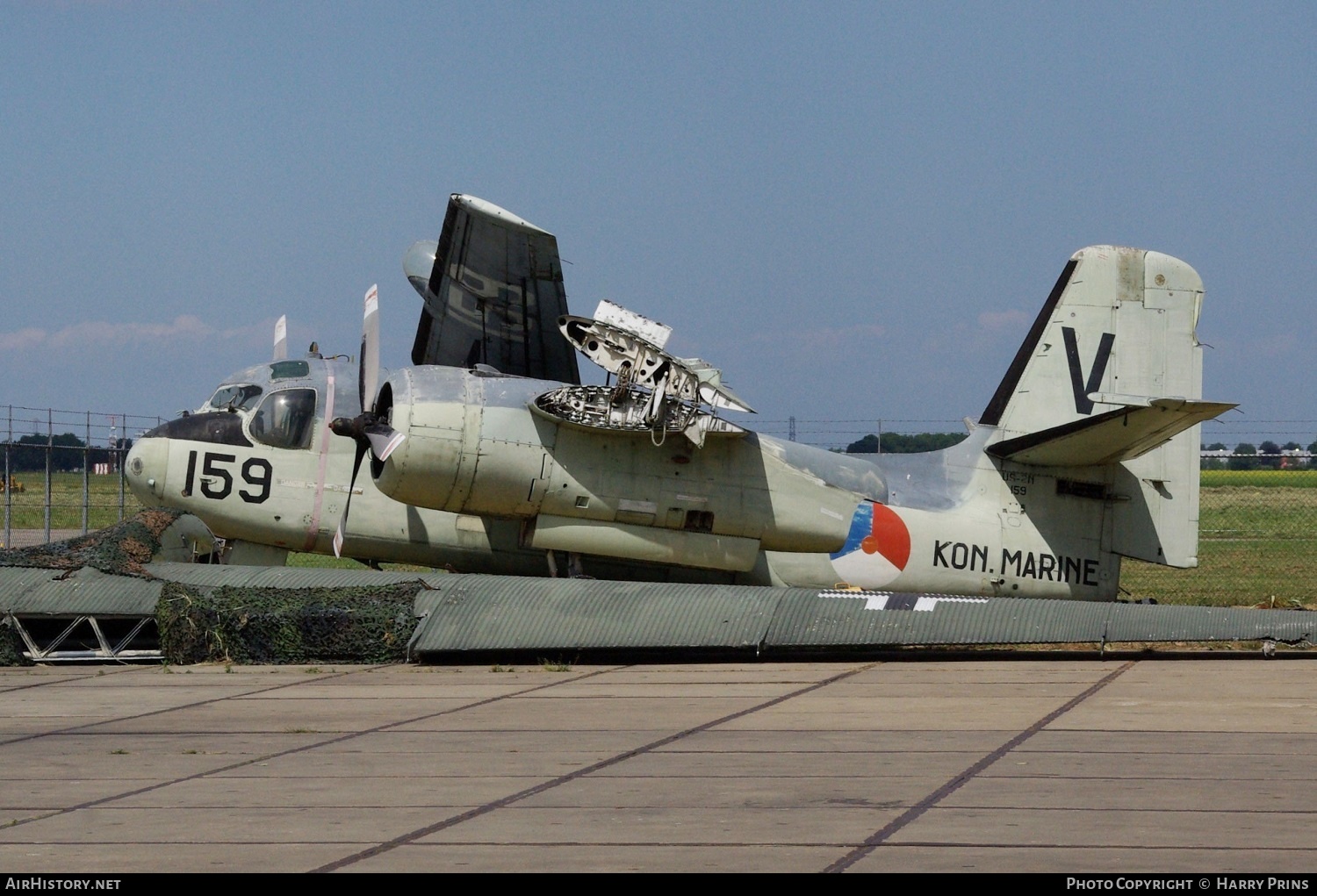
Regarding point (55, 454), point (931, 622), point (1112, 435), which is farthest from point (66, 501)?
point (931, 622)

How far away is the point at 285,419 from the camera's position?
17359mm

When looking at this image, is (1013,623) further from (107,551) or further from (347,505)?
(107,551)

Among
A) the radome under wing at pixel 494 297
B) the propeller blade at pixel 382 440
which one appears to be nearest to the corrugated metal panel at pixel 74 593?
the propeller blade at pixel 382 440

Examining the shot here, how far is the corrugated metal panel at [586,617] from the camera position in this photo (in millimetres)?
14305

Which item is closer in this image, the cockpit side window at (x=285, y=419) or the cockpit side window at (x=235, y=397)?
the cockpit side window at (x=285, y=419)

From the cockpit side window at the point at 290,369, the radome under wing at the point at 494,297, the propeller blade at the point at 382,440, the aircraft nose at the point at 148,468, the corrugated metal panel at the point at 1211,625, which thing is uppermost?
the radome under wing at the point at 494,297

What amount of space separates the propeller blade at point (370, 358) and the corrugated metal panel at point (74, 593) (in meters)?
3.19

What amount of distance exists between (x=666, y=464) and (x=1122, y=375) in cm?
626

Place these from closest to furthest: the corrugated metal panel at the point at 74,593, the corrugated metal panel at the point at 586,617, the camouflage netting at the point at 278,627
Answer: the corrugated metal panel at the point at 586,617 → the corrugated metal panel at the point at 74,593 → the camouflage netting at the point at 278,627

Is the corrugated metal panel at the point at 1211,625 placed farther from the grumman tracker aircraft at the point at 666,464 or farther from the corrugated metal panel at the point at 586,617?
the corrugated metal panel at the point at 586,617

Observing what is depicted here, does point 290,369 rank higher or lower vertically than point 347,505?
higher

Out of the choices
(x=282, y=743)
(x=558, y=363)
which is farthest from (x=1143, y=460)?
(x=282, y=743)

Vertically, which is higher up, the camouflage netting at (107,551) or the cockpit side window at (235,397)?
the cockpit side window at (235,397)

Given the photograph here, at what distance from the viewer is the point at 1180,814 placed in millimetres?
7180
